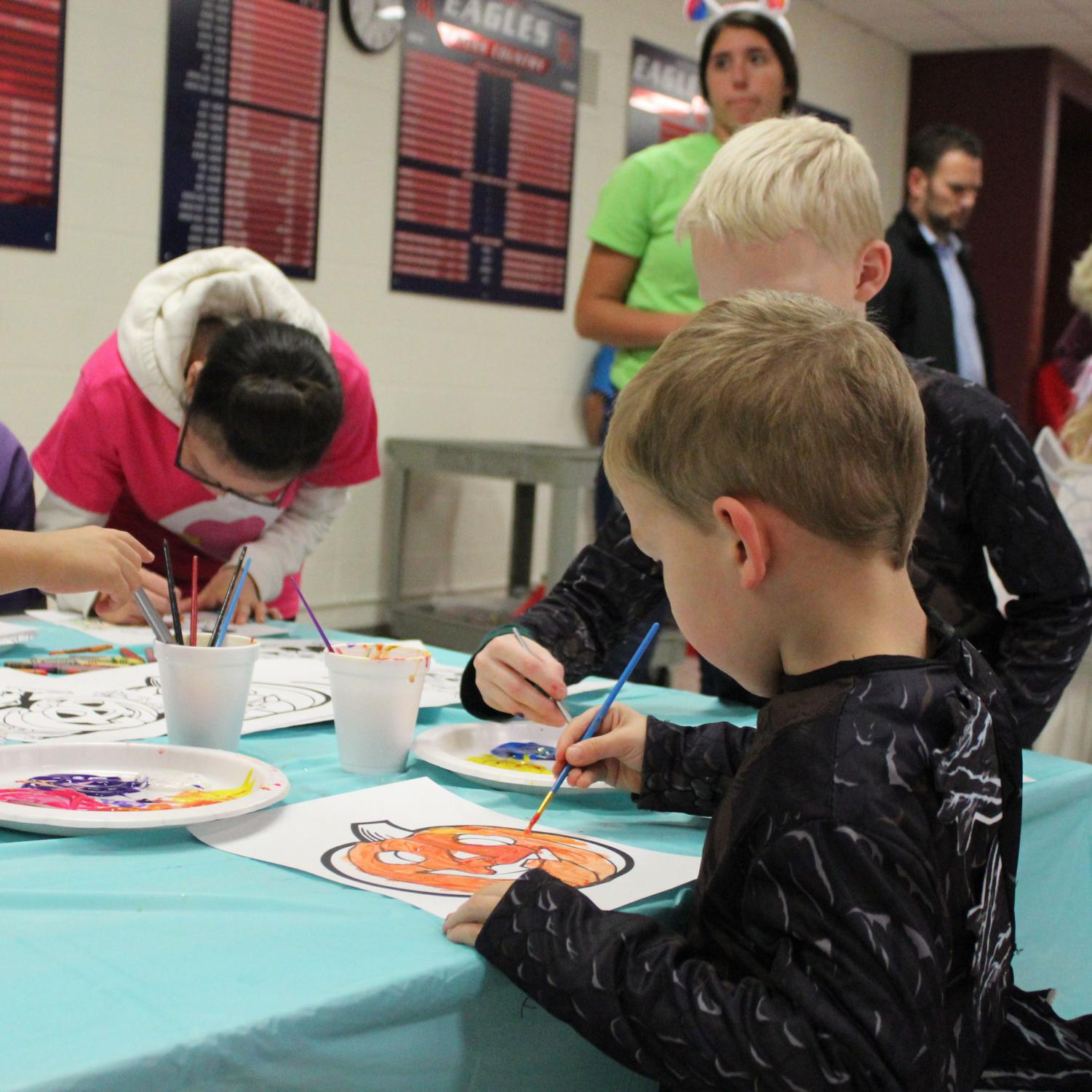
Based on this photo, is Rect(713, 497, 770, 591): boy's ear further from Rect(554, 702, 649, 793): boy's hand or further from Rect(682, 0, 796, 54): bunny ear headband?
Rect(682, 0, 796, 54): bunny ear headband

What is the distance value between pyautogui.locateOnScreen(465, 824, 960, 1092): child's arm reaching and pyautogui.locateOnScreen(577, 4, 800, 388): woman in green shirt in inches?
79.0

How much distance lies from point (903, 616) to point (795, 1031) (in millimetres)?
268

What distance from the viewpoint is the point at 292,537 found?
2.08 metres

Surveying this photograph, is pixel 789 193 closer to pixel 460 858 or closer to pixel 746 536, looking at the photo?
pixel 746 536

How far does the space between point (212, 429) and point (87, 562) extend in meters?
0.48

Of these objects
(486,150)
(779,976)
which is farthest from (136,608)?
(486,150)

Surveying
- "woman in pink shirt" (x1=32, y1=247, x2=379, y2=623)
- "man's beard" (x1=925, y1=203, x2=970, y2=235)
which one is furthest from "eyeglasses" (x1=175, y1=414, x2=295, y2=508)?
"man's beard" (x1=925, y1=203, x2=970, y2=235)

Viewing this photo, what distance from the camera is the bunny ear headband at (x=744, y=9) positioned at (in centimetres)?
278

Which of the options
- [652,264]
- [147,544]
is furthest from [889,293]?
[147,544]

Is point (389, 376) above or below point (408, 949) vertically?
above

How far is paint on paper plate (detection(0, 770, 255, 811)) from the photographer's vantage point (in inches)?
36.7

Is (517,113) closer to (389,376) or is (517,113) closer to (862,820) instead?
(389,376)

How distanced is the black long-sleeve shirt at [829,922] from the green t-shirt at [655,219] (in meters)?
1.97

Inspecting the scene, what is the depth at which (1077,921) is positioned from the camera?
1.27 m
